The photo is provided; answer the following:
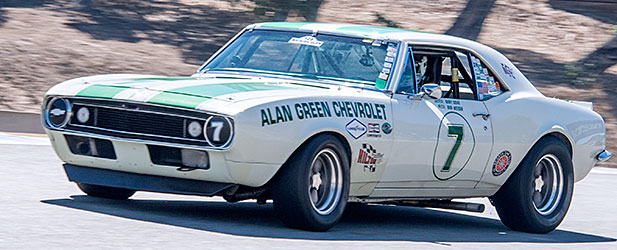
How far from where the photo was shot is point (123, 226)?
6.17 m

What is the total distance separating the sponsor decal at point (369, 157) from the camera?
689 centimetres

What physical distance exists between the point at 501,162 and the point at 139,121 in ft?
9.74

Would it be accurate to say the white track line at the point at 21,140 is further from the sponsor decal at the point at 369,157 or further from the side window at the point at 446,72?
the sponsor decal at the point at 369,157

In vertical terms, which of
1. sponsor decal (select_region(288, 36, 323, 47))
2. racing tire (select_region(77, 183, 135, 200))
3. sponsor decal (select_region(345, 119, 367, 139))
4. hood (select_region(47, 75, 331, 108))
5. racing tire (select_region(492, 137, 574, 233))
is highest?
sponsor decal (select_region(288, 36, 323, 47))

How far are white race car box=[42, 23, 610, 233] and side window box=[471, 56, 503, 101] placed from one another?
12 millimetres

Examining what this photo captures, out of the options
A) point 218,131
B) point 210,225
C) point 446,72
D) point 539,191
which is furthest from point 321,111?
point 539,191

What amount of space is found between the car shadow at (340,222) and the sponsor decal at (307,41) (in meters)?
1.27

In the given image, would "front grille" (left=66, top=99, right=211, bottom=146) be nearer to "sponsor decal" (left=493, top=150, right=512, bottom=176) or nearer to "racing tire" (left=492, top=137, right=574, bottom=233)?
"sponsor decal" (left=493, top=150, right=512, bottom=176)

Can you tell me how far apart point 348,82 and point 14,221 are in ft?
8.12

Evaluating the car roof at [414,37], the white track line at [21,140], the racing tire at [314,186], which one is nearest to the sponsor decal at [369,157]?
the racing tire at [314,186]

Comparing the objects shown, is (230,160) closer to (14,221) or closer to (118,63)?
(14,221)

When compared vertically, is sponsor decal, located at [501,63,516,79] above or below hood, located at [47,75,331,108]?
below

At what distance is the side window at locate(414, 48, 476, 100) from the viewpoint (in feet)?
26.1

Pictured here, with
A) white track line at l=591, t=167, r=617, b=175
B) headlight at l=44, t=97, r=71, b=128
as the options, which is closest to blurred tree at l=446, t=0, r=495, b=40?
white track line at l=591, t=167, r=617, b=175
